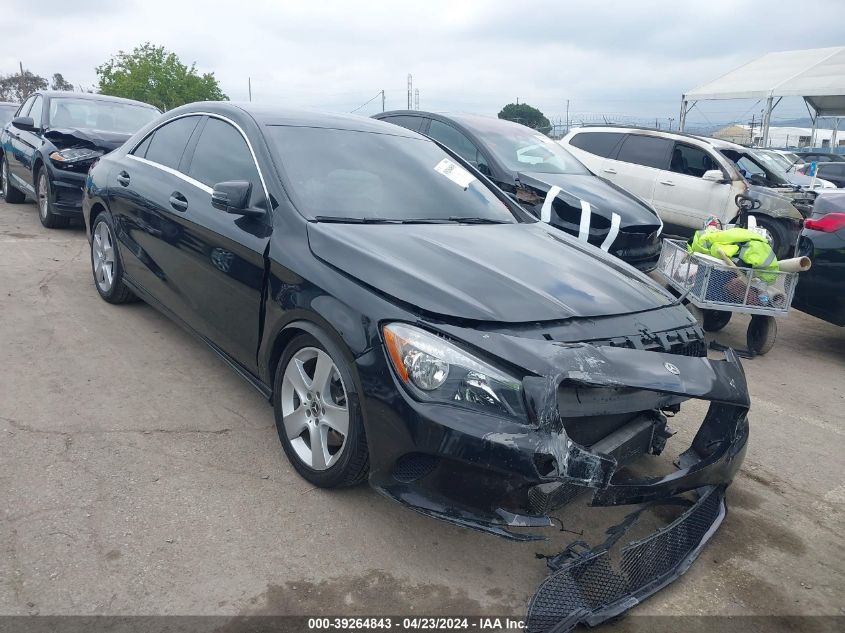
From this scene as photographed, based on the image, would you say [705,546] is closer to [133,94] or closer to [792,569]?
[792,569]

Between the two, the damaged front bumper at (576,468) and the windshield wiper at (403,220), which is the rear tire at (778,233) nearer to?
the windshield wiper at (403,220)

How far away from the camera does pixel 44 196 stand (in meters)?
8.41

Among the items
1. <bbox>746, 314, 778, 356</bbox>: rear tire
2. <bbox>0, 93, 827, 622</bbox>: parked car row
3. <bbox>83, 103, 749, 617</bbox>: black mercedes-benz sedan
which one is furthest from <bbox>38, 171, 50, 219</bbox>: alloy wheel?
<bbox>746, 314, 778, 356</bbox>: rear tire

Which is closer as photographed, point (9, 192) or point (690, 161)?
point (690, 161)

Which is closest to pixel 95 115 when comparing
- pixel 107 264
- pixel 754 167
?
pixel 107 264

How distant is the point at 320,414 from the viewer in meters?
3.04

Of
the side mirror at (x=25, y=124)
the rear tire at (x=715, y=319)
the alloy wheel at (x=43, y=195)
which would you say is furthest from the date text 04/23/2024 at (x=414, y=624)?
the side mirror at (x=25, y=124)

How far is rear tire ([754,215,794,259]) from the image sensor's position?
9453mm

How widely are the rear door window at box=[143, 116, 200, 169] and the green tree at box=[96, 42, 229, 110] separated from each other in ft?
98.4

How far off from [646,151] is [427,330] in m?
8.57

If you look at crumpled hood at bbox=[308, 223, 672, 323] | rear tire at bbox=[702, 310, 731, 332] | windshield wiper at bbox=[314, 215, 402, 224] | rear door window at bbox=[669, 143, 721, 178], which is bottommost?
rear tire at bbox=[702, 310, 731, 332]

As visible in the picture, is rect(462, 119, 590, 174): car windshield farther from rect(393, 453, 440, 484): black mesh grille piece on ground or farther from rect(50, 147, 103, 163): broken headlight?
rect(393, 453, 440, 484): black mesh grille piece on ground

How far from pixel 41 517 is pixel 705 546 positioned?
2629 millimetres

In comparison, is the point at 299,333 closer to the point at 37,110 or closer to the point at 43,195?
the point at 43,195
